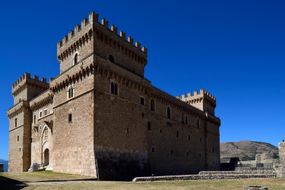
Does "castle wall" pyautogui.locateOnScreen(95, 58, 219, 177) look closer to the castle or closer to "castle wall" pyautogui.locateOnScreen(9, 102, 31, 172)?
the castle

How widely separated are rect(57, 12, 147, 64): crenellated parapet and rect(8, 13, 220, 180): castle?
0.09 m

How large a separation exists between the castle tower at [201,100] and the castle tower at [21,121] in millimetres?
23284

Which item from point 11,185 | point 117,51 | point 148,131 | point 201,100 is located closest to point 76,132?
point 11,185

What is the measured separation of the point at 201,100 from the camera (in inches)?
1981

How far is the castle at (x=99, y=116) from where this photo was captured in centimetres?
2688

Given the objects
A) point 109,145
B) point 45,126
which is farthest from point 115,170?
point 45,126

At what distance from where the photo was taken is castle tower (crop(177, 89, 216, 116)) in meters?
50.3

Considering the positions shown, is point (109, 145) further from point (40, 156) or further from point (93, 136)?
point (40, 156)

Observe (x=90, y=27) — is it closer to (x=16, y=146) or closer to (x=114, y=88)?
(x=114, y=88)

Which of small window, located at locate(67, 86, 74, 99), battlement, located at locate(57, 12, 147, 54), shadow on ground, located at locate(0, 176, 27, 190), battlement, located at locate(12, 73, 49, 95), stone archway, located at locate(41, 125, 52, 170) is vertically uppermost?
battlement, located at locate(57, 12, 147, 54)

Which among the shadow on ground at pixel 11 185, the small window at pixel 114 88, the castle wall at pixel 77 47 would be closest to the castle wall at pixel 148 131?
the small window at pixel 114 88

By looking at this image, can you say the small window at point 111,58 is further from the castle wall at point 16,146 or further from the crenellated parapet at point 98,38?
the castle wall at point 16,146

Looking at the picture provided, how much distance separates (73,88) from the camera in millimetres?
29188

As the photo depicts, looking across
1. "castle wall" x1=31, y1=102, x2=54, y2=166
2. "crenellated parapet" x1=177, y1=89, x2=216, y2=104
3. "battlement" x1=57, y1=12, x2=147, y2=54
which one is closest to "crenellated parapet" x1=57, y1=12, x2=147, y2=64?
"battlement" x1=57, y1=12, x2=147, y2=54
